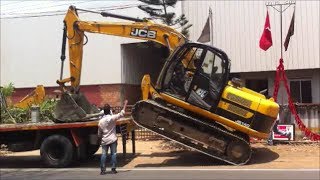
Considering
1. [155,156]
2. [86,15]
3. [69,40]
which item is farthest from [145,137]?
[86,15]

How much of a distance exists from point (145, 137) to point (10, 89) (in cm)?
579

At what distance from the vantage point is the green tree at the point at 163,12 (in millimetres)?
23203

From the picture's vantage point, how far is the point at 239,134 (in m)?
15.3

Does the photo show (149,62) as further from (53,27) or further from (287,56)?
(287,56)

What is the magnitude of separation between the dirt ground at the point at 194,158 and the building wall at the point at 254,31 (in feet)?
21.5

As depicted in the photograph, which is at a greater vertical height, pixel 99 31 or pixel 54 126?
pixel 99 31

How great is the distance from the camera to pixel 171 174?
537 inches

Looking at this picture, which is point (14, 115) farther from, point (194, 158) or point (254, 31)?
point (254, 31)

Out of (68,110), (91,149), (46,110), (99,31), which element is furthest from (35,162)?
(99,31)

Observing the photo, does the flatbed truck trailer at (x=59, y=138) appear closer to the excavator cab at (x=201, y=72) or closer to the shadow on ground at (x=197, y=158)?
the shadow on ground at (x=197, y=158)

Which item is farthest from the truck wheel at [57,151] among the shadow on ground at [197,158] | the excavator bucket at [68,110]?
the shadow on ground at [197,158]

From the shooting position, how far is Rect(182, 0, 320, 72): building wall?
2441 cm

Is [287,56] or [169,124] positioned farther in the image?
[287,56]

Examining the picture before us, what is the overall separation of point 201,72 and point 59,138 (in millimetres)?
4408
